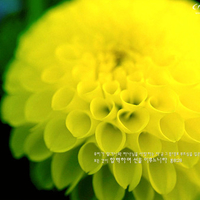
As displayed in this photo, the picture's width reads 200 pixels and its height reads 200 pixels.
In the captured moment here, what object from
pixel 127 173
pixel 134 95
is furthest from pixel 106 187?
pixel 134 95

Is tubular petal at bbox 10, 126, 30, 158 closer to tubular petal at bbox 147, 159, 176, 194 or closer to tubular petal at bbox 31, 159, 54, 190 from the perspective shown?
tubular petal at bbox 31, 159, 54, 190

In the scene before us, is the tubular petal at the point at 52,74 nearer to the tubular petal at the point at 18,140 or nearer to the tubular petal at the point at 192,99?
the tubular petal at the point at 18,140

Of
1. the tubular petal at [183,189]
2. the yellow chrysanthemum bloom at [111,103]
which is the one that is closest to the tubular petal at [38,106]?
the yellow chrysanthemum bloom at [111,103]

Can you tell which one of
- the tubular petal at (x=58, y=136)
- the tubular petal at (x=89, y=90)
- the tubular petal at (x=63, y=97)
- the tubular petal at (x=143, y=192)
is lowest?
the tubular petal at (x=143, y=192)

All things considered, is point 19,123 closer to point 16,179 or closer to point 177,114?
point 16,179

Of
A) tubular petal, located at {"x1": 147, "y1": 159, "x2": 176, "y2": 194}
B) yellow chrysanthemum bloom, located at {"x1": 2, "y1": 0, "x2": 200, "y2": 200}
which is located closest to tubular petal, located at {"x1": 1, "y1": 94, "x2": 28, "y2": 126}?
yellow chrysanthemum bloom, located at {"x1": 2, "y1": 0, "x2": 200, "y2": 200}

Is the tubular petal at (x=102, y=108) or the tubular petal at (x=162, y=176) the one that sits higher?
the tubular petal at (x=102, y=108)
